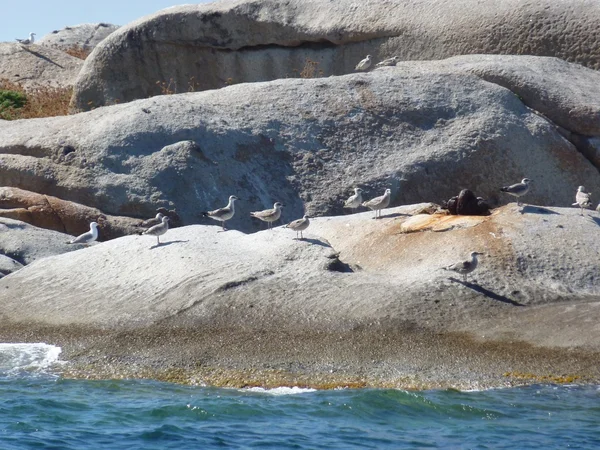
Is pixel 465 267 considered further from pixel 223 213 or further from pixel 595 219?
pixel 223 213

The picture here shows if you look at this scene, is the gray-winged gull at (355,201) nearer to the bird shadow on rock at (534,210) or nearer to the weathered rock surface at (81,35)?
the bird shadow on rock at (534,210)

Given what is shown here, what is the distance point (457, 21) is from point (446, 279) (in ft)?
35.7

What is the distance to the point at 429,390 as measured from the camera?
11891 mm

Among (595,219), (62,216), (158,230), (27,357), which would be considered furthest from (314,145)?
(27,357)

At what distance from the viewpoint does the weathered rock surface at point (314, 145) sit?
63.1 feet

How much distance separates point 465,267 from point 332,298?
5.49ft

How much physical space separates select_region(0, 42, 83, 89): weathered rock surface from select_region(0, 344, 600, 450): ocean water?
19.6 metres

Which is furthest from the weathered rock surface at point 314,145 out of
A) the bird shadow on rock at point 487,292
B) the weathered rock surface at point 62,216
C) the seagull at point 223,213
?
the bird shadow on rock at point 487,292

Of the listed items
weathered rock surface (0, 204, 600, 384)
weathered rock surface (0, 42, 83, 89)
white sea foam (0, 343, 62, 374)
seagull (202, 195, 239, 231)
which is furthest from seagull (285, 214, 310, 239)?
weathered rock surface (0, 42, 83, 89)

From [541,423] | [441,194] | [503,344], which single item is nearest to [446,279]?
[503,344]

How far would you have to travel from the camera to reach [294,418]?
1140 centimetres

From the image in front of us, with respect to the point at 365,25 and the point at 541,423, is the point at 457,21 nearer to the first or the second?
the point at 365,25

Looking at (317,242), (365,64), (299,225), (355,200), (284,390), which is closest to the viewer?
(284,390)

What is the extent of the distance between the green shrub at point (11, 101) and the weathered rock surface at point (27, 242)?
886cm
